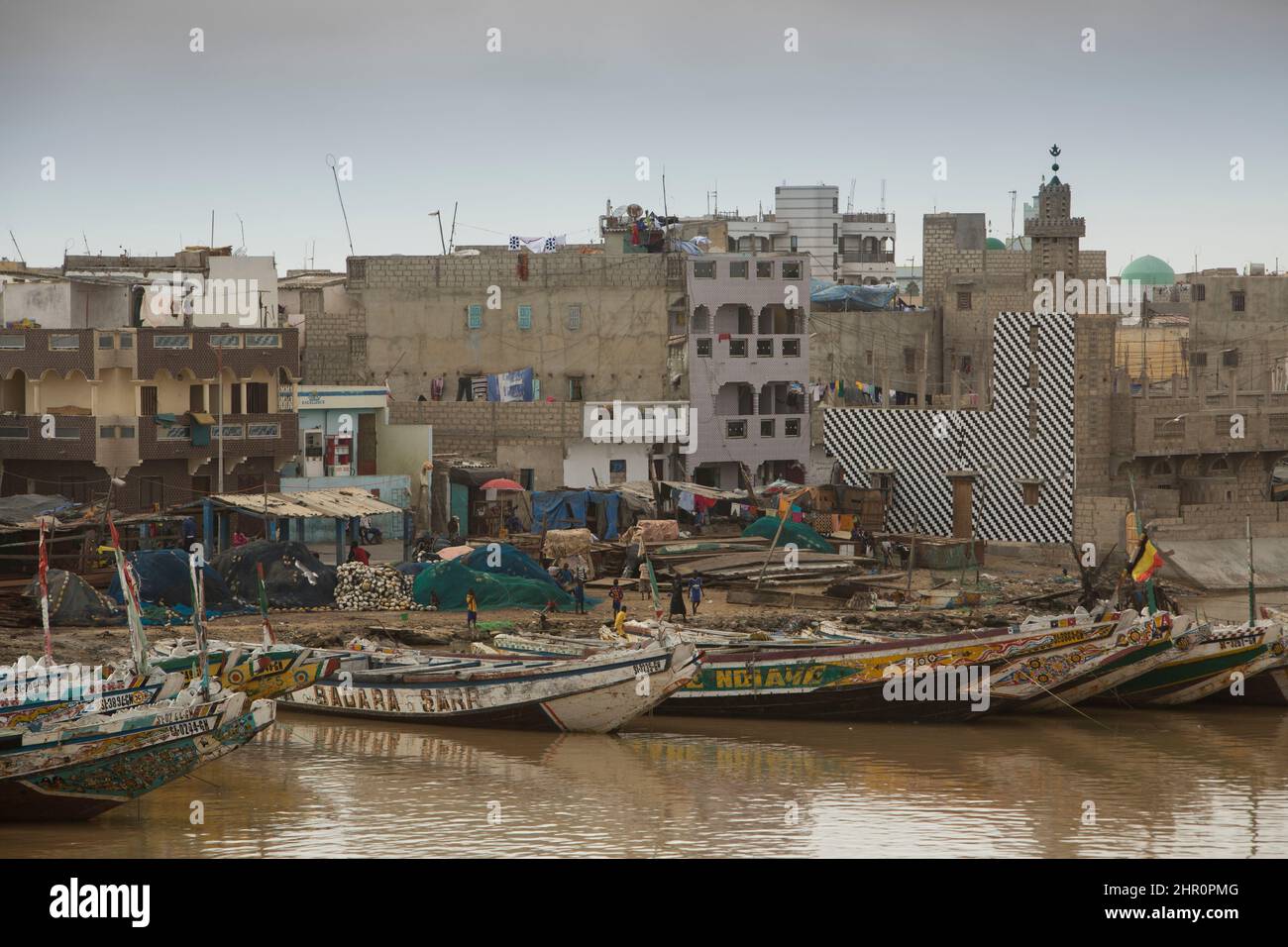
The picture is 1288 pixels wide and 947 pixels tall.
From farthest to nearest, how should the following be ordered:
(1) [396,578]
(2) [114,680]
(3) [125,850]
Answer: (1) [396,578], (2) [114,680], (3) [125,850]

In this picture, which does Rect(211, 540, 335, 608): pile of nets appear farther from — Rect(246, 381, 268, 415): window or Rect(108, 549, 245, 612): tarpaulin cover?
Rect(246, 381, 268, 415): window

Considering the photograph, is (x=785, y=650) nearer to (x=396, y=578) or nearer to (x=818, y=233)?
(x=396, y=578)

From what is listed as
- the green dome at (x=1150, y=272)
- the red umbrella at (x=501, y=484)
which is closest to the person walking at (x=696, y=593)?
the red umbrella at (x=501, y=484)

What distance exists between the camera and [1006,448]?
4181cm

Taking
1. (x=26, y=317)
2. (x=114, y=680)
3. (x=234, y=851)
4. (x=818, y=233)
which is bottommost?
(x=234, y=851)

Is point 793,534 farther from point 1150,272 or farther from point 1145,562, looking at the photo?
point 1150,272

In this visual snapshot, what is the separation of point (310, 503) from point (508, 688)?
1194cm

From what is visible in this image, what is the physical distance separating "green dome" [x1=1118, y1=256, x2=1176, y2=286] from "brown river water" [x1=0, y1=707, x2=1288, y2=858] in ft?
197

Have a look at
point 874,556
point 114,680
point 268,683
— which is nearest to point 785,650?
point 268,683

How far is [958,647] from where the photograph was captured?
27609 millimetres

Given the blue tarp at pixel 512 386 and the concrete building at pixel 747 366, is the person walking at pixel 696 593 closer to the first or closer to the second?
the concrete building at pixel 747 366

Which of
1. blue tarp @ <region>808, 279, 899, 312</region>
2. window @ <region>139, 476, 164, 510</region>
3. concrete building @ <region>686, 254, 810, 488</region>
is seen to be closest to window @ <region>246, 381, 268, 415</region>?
window @ <region>139, 476, 164, 510</region>

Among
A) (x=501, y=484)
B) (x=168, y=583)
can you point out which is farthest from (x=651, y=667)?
(x=501, y=484)

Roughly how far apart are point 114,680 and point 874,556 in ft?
67.4
